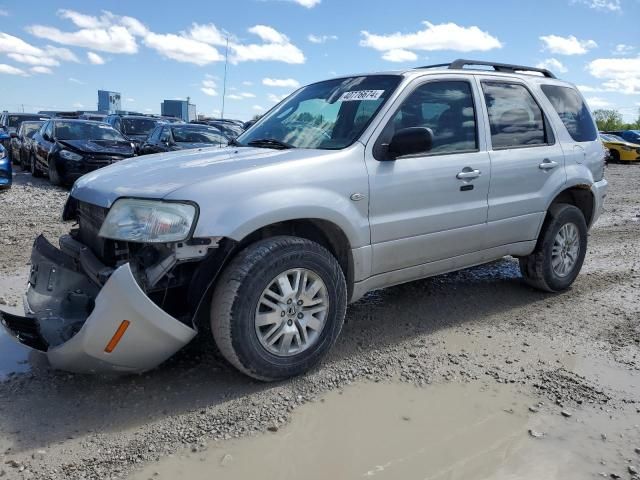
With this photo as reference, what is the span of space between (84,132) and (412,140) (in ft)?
37.0

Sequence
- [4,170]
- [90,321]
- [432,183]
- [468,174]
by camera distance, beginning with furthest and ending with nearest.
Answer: [4,170] → [468,174] → [432,183] → [90,321]

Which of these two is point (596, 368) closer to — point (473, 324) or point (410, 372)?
point (473, 324)

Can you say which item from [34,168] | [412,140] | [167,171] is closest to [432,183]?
[412,140]

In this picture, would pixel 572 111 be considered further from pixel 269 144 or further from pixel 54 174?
pixel 54 174

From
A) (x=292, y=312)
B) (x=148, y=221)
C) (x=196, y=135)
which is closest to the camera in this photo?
(x=148, y=221)

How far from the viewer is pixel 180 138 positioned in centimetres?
1281

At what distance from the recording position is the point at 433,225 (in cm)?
396

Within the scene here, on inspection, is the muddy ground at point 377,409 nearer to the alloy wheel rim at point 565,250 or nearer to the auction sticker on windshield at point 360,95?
the alloy wheel rim at point 565,250

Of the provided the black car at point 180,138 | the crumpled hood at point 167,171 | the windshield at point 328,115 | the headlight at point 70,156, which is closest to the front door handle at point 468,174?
the windshield at point 328,115

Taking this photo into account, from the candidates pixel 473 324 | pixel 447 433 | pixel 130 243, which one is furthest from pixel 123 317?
pixel 473 324

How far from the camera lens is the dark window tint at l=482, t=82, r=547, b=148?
14.5 feet

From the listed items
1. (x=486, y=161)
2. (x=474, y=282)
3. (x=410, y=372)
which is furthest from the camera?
(x=474, y=282)

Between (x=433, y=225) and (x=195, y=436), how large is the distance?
2.14m

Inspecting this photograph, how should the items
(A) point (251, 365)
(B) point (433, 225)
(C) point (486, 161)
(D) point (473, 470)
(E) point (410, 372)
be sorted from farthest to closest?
(C) point (486, 161) → (B) point (433, 225) → (E) point (410, 372) → (A) point (251, 365) → (D) point (473, 470)
